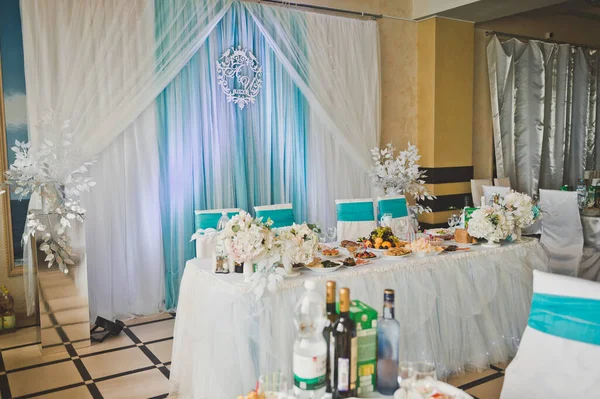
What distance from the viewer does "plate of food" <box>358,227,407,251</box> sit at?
3463 mm

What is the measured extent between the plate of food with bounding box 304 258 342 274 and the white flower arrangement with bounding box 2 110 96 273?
1.85 meters

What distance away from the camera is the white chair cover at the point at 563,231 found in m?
5.06

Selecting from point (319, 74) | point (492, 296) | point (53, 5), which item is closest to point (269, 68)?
point (319, 74)

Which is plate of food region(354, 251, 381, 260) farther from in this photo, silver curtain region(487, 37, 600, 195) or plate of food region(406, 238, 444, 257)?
silver curtain region(487, 37, 600, 195)

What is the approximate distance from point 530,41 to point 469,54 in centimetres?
130

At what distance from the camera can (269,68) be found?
516 cm

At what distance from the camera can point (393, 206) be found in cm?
A: 458

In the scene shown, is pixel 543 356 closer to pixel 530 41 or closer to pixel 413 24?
pixel 413 24

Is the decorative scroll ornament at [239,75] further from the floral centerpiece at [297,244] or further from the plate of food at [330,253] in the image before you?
the floral centerpiece at [297,244]

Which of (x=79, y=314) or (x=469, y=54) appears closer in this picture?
(x=79, y=314)

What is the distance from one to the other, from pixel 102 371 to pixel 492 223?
281cm

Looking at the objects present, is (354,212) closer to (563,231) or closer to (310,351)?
(563,231)

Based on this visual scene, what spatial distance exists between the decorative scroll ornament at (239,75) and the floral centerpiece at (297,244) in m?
2.45

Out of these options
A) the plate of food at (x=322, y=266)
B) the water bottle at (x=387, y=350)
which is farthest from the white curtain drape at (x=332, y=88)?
the water bottle at (x=387, y=350)
